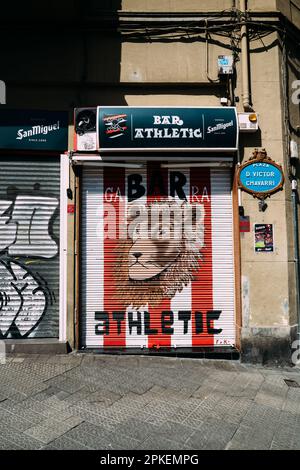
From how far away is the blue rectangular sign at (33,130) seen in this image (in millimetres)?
6613

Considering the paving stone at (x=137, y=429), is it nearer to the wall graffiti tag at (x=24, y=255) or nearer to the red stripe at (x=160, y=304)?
the red stripe at (x=160, y=304)

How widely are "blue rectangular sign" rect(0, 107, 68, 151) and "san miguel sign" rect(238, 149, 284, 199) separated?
350 cm

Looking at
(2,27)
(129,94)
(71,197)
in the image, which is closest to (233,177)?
(129,94)

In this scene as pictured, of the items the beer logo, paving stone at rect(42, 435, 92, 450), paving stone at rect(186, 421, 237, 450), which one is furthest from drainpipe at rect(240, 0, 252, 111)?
paving stone at rect(42, 435, 92, 450)

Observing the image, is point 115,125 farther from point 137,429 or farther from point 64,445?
point 64,445

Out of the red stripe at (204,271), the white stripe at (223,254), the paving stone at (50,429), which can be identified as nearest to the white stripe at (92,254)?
the red stripe at (204,271)

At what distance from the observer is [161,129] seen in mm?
6434

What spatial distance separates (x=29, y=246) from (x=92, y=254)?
1214 mm

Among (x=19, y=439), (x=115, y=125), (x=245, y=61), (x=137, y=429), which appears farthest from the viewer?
(x=245, y=61)

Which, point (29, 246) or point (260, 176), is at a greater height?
point (260, 176)

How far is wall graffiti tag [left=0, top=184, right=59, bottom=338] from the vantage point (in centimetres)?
655

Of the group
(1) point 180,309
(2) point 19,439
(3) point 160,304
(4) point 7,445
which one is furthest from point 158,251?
(4) point 7,445

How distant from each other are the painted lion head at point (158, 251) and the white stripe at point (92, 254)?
15.4 inches

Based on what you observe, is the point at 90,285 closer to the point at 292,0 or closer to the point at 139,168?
the point at 139,168
